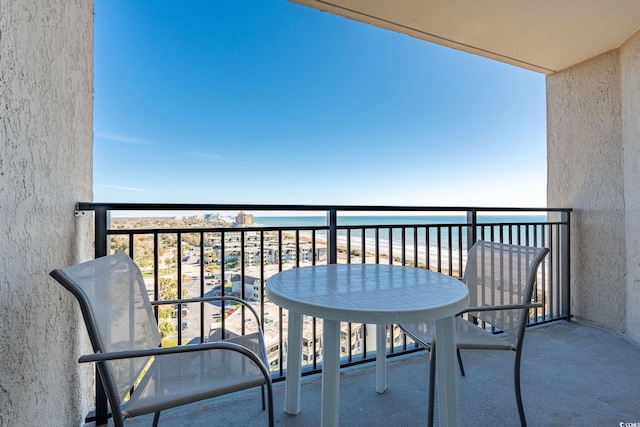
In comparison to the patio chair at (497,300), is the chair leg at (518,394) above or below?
below

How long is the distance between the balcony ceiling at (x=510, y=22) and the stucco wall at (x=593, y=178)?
1.03 ft

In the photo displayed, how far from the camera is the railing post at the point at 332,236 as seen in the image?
2.01 m

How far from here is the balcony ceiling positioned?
213 cm

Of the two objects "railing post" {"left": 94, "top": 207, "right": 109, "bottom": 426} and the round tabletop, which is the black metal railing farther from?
the round tabletop

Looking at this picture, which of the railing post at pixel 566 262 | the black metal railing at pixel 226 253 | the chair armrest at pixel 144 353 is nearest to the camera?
the chair armrest at pixel 144 353

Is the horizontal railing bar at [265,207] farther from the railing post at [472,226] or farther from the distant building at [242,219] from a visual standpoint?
the distant building at [242,219]

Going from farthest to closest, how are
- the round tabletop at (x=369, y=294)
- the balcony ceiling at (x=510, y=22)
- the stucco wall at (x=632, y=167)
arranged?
the stucco wall at (x=632, y=167) → the balcony ceiling at (x=510, y=22) → the round tabletop at (x=369, y=294)

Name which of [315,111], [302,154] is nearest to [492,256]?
[315,111]

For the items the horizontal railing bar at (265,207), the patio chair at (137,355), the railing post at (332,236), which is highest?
the horizontal railing bar at (265,207)

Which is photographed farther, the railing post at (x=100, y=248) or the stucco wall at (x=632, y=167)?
the stucco wall at (x=632, y=167)

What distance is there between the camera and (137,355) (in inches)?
34.0

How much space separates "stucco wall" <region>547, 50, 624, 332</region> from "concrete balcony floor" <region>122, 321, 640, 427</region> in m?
0.63

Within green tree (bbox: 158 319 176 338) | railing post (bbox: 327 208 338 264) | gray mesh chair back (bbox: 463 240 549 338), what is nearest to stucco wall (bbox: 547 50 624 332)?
gray mesh chair back (bbox: 463 240 549 338)

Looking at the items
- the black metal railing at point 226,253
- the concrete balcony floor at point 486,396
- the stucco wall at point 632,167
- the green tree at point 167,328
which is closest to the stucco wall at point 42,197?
the black metal railing at point 226,253
